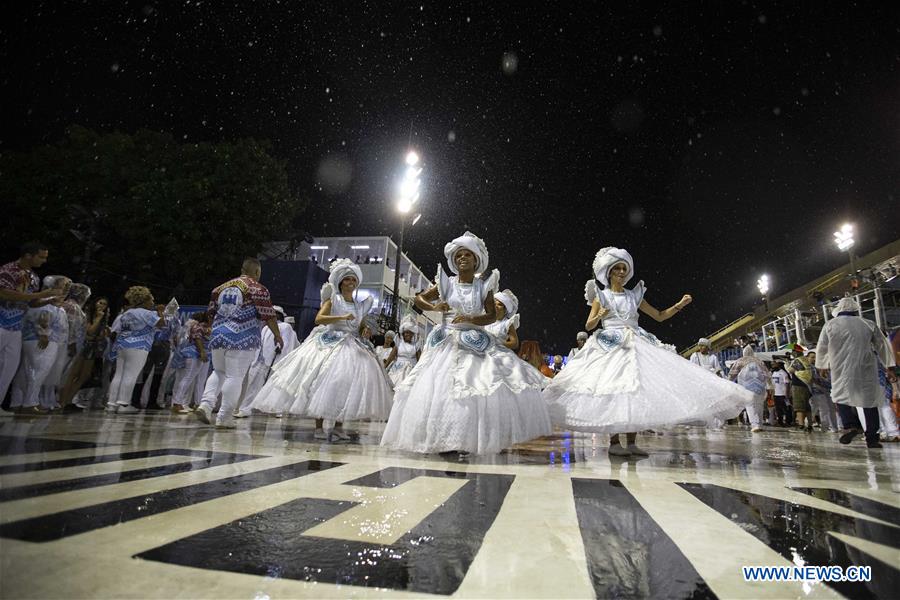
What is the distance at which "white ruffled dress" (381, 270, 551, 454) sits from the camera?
371 cm

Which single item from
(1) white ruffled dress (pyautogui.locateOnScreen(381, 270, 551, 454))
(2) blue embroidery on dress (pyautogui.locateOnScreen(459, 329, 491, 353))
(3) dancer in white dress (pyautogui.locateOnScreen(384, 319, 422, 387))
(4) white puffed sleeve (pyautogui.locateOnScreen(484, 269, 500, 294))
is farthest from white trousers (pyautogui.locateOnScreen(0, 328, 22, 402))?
(3) dancer in white dress (pyautogui.locateOnScreen(384, 319, 422, 387))

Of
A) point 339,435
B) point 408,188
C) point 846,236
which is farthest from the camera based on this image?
point 846,236

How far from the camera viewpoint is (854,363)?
6.47 metres

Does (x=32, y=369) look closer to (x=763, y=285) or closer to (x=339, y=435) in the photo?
(x=339, y=435)

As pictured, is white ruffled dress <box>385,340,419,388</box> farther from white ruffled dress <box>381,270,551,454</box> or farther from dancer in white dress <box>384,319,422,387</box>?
white ruffled dress <box>381,270,551,454</box>

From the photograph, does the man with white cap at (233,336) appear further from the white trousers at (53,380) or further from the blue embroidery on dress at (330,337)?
the white trousers at (53,380)

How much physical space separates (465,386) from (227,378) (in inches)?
141

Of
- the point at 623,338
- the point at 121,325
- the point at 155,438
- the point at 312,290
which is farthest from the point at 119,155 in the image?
the point at 623,338

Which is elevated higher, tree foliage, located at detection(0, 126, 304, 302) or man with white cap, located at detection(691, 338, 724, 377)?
tree foliage, located at detection(0, 126, 304, 302)

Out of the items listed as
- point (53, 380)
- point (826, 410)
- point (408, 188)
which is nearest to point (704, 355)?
point (826, 410)

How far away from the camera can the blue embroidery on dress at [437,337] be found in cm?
450

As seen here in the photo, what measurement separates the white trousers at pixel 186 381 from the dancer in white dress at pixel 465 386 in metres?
6.76

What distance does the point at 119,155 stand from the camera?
66.5 feet

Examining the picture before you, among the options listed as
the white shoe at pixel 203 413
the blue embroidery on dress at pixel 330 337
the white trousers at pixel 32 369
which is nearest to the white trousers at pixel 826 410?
the blue embroidery on dress at pixel 330 337
